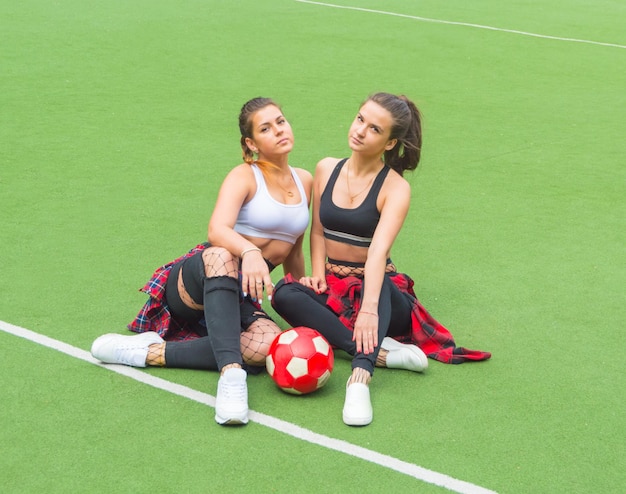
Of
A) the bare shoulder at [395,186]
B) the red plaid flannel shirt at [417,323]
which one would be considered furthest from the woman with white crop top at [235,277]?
the bare shoulder at [395,186]

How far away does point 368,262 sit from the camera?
4848 mm

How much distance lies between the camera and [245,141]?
5105 millimetres

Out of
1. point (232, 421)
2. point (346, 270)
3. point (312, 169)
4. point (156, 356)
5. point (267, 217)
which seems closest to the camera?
point (232, 421)

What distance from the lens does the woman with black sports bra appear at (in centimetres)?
484

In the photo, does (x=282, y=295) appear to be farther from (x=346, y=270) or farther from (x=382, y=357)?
(x=382, y=357)

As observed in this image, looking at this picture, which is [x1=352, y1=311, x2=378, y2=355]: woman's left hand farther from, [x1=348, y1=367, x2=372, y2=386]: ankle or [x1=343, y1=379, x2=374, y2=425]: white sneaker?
[x1=343, y1=379, x2=374, y2=425]: white sneaker

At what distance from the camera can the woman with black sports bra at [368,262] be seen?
191 inches

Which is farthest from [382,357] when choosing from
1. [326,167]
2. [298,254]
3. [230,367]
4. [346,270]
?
[326,167]

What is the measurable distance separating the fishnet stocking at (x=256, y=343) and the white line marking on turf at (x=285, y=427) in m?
0.32

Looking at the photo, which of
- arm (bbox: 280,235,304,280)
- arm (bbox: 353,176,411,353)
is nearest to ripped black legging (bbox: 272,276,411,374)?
arm (bbox: 353,176,411,353)

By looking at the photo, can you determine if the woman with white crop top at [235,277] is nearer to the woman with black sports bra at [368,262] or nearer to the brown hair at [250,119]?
the brown hair at [250,119]

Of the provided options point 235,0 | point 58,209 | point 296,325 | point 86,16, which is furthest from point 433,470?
point 235,0

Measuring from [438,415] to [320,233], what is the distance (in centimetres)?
125

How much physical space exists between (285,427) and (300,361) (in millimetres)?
344
